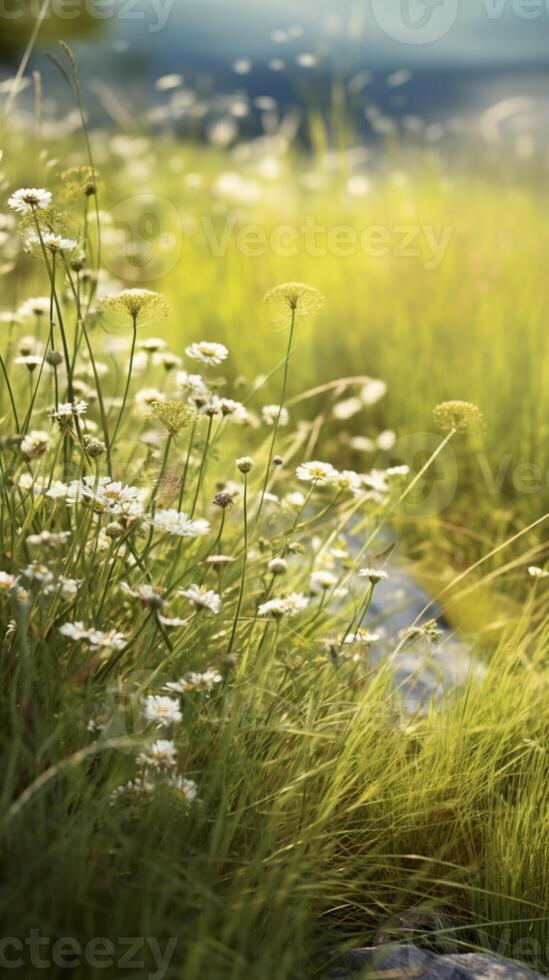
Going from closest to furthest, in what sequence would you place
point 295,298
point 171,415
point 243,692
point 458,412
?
point 243,692
point 171,415
point 295,298
point 458,412

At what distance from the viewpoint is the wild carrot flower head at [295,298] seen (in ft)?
6.88

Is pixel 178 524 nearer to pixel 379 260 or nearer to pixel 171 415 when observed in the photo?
pixel 171 415

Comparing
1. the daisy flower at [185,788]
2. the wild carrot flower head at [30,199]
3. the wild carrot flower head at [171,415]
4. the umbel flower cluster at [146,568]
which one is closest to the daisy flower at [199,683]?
the umbel flower cluster at [146,568]

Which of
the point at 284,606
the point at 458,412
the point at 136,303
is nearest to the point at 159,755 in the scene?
the point at 284,606

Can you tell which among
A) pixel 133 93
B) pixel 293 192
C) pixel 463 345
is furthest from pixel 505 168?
pixel 133 93

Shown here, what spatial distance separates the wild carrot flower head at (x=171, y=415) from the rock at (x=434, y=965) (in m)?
0.94

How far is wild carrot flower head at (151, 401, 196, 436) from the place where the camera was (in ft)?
6.51

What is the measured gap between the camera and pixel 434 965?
177cm

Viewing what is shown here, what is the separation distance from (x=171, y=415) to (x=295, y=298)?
0.34 m

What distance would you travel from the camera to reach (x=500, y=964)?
180 centimetres

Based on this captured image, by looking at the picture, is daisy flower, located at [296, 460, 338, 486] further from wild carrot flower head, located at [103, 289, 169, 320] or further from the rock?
the rock

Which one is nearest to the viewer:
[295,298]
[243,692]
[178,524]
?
[243,692]

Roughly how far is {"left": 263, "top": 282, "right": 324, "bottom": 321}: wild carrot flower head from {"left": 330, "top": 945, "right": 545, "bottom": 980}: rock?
1139 millimetres

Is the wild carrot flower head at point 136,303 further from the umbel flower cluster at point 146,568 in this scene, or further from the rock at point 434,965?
the rock at point 434,965
